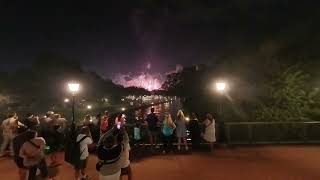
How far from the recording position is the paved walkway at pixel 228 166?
13773 millimetres

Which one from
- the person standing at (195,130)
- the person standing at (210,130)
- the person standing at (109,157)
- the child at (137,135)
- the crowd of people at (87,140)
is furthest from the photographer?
the child at (137,135)

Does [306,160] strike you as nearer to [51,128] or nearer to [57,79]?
[51,128]

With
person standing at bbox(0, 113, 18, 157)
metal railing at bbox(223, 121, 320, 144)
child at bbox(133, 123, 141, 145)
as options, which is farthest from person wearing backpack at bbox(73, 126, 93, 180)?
metal railing at bbox(223, 121, 320, 144)

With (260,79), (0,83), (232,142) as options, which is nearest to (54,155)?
(232,142)

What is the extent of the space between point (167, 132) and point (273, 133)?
6196 mm

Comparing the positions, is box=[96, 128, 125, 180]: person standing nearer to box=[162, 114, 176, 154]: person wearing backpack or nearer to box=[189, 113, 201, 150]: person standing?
box=[162, 114, 176, 154]: person wearing backpack

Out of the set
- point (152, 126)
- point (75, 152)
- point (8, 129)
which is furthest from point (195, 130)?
point (75, 152)

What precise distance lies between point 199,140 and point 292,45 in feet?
36.9

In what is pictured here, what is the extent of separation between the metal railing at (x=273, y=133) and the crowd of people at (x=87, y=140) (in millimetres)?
2475

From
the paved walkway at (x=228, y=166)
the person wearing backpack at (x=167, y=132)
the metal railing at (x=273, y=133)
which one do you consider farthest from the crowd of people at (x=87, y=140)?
the metal railing at (x=273, y=133)

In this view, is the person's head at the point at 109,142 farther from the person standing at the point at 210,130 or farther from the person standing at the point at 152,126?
the person standing at the point at 210,130

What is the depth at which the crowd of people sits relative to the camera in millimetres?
9273

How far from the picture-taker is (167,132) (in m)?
18.5

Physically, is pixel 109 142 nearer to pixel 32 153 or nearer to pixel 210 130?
pixel 32 153
